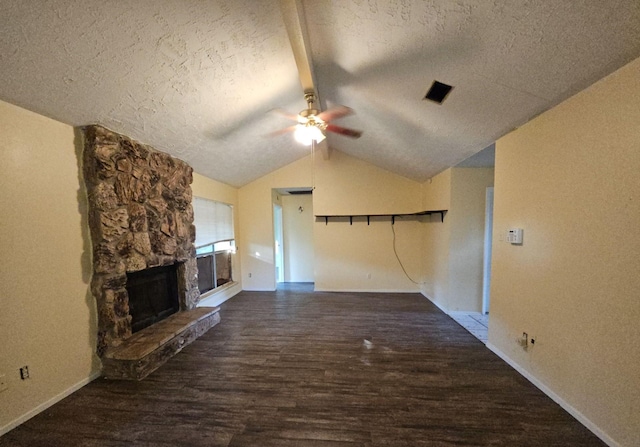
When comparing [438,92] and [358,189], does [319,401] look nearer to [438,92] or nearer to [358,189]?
[438,92]

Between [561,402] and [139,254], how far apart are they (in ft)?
13.5

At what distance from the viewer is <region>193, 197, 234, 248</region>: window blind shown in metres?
3.93

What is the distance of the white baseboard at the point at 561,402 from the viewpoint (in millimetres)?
1470

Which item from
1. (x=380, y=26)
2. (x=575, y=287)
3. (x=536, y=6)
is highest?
(x=380, y=26)

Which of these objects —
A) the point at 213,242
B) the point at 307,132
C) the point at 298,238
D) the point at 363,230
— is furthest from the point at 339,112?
the point at 298,238

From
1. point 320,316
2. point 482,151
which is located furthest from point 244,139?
point 482,151

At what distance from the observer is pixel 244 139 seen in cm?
343

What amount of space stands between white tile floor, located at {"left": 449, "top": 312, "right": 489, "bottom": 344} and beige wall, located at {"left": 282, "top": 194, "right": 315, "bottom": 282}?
3.47 meters

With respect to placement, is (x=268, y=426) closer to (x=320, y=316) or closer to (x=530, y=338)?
(x=320, y=316)

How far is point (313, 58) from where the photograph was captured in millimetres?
2107

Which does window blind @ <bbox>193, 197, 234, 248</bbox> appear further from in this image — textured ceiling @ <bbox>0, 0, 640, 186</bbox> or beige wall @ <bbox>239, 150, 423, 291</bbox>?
textured ceiling @ <bbox>0, 0, 640, 186</bbox>

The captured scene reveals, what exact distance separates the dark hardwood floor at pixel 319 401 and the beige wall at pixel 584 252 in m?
0.32

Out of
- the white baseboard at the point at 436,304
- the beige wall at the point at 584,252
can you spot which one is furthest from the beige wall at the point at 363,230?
the beige wall at the point at 584,252

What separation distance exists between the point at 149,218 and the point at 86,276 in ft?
2.80
